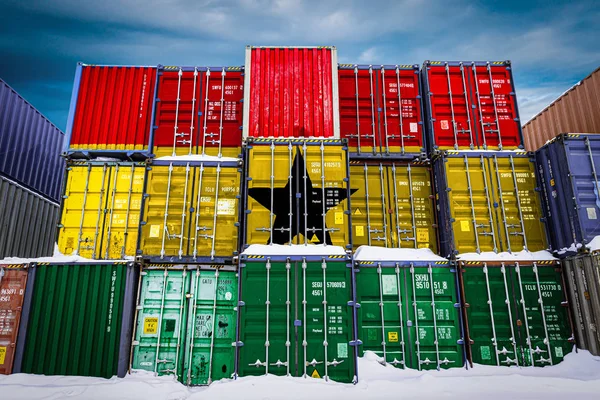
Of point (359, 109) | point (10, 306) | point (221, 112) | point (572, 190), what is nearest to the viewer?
point (10, 306)

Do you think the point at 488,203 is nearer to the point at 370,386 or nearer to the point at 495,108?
the point at 495,108

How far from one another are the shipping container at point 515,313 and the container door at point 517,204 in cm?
69

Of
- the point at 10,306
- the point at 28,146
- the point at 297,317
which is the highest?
the point at 28,146

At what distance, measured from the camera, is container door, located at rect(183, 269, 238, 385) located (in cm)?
867

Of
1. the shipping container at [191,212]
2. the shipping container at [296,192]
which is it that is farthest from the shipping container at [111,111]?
the shipping container at [296,192]

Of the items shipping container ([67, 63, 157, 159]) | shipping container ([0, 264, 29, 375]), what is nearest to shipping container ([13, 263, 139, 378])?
shipping container ([0, 264, 29, 375])

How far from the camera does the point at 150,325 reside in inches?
353

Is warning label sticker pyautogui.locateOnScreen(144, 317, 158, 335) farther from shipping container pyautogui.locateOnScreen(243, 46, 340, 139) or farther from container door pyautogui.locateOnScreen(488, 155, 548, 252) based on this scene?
container door pyautogui.locateOnScreen(488, 155, 548, 252)

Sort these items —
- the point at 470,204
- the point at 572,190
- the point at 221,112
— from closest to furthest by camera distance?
the point at 572,190
the point at 470,204
the point at 221,112

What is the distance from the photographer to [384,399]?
722cm

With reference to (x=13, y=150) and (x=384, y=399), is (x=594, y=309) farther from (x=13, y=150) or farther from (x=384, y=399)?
(x=13, y=150)

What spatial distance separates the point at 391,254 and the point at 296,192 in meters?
2.84

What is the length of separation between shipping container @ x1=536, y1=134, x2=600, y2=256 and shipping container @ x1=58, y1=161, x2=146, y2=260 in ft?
35.2

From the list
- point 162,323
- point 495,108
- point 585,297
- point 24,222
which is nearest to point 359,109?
point 495,108
